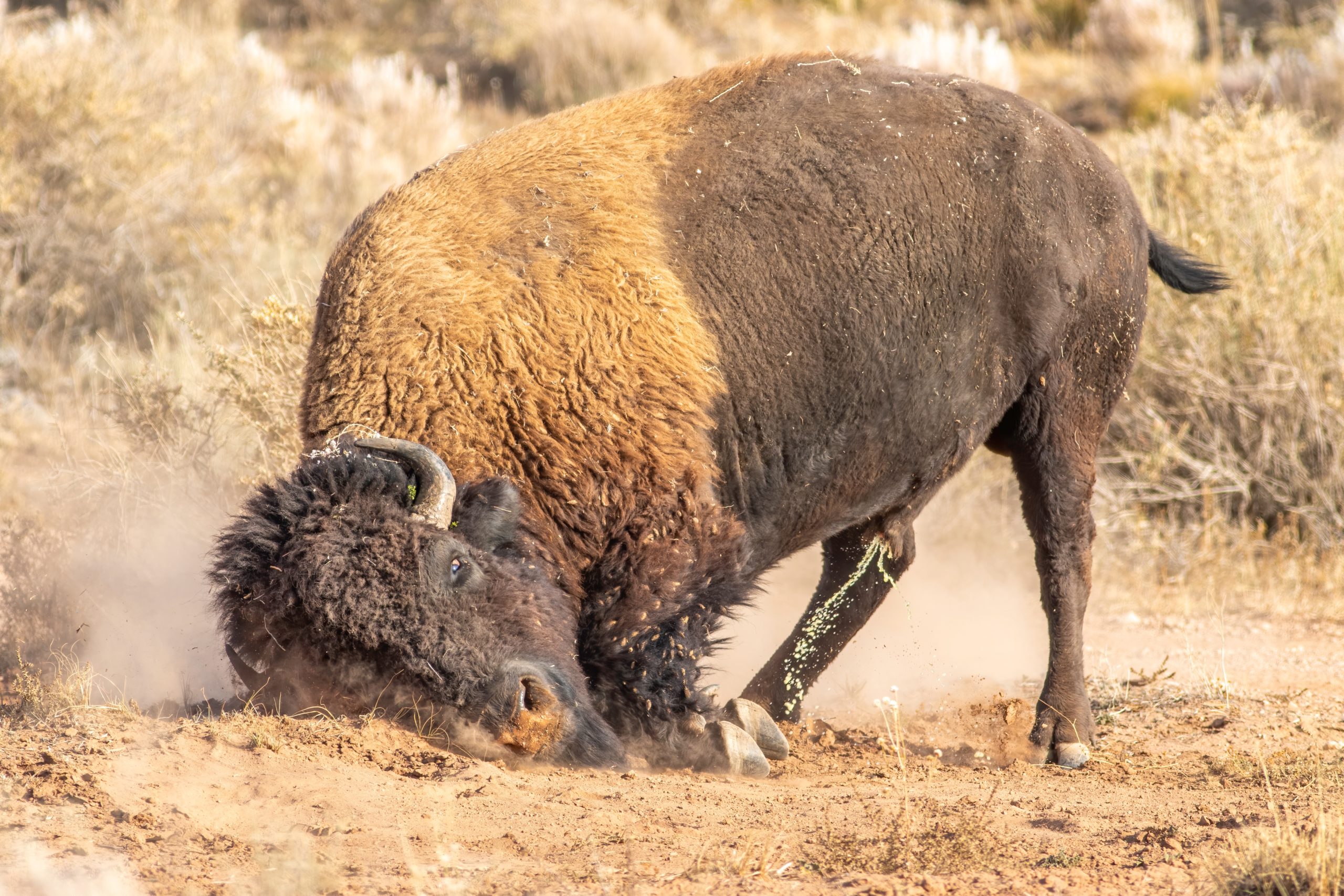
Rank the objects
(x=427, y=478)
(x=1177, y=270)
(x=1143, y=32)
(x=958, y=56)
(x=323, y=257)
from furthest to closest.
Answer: (x=1143, y=32)
(x=958, y=56)
(x=323, y=257)
(x=1177, y=270)
(x=427, y=478)

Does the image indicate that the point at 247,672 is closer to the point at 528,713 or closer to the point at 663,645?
the point at 528,713

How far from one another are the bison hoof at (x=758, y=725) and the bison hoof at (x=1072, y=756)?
3.66 ft

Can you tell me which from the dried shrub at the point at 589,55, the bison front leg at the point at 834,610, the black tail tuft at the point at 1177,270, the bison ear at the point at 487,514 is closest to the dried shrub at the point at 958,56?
the dried shrub at the point at 589,55

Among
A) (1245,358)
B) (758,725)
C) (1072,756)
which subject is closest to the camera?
(758,725)

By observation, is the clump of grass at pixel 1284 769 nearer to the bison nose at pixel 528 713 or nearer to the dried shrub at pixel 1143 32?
the bison nose at pixel 528 713

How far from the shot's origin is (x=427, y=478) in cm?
352

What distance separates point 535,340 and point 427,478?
611mm

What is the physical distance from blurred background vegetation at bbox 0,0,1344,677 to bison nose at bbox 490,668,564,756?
2833 millimetres

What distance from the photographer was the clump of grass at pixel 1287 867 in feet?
8.75

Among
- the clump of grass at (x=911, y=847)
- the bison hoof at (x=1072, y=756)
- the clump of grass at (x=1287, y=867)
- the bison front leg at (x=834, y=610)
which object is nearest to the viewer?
the clump of grass at (x=1287, y=867)

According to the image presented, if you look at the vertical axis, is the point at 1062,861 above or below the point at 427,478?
below

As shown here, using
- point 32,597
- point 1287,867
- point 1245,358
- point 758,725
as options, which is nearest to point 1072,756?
point 758,725

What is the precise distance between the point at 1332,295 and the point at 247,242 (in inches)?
302

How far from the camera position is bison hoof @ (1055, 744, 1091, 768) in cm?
466
